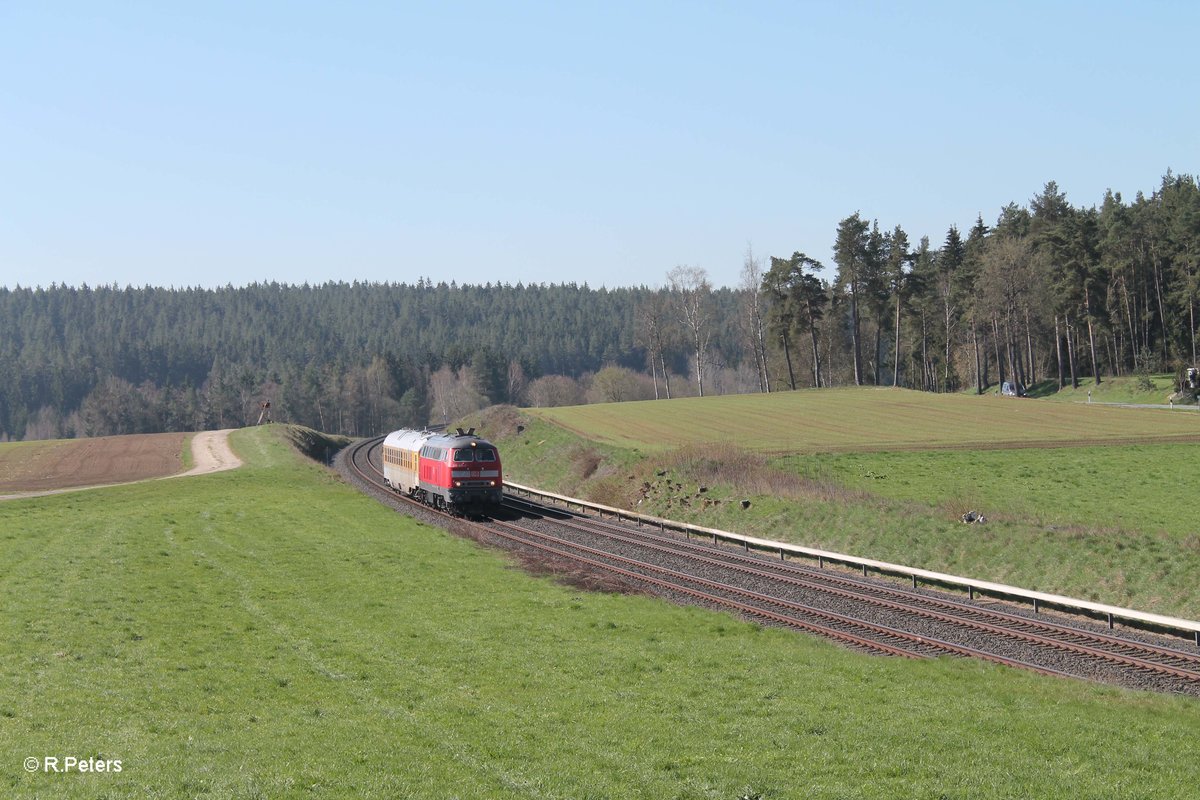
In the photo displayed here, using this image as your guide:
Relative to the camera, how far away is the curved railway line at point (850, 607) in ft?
63.6

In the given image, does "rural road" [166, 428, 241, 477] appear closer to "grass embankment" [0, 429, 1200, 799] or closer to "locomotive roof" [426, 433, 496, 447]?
"locomotive roof" [426, 433, 496, 447]

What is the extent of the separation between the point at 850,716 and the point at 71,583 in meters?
17.9

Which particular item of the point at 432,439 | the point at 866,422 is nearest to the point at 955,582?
the point at 432,439

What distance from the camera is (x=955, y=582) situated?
87.1 feet

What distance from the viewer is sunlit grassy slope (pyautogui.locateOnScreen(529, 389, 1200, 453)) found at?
5347cm

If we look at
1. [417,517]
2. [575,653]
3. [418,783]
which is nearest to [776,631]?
[575,653]

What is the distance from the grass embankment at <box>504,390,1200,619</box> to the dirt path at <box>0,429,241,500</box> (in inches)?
874

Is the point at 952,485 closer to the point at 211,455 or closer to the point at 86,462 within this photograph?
the point at 211,455

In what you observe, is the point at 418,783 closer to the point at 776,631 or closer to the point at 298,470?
the point at 776,631

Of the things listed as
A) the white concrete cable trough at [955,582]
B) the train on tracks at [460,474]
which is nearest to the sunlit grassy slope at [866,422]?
the white concrete cable trough at [955,582]

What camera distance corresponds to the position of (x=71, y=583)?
2283 cm

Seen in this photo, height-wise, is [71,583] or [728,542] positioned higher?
[71,583]

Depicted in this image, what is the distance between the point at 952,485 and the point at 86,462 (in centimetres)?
5866

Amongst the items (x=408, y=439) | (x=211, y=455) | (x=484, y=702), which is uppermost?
(x=408, y=439)
